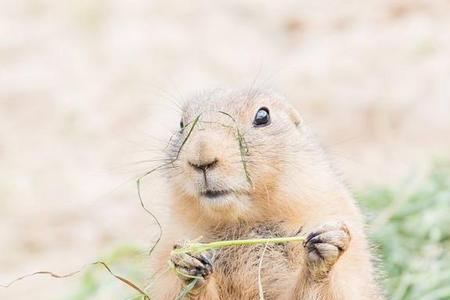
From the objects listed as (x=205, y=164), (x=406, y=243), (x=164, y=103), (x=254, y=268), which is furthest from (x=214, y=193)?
(x=164, y=103)

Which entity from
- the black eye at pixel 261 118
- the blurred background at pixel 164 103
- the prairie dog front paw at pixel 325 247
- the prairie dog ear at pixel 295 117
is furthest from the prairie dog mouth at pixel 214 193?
the blurred background at pixel 164 103

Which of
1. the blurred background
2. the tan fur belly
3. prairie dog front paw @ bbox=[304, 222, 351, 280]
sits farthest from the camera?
the blurred background

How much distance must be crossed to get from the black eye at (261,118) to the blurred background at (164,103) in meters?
2.13

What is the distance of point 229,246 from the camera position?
477cm

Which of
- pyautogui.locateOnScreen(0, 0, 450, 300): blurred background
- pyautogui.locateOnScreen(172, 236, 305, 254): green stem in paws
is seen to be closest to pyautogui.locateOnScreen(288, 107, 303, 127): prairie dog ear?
pyautogui.locateOnScreen(172, 236, 305, 254): green stem in paws

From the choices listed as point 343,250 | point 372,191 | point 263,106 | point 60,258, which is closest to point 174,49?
point 60,258

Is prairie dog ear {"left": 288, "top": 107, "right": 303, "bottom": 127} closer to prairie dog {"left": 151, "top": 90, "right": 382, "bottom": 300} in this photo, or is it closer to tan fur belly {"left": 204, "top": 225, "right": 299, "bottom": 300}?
prairie dog {"left": 151, "top": 90, "right": 382, "bottom": 300}

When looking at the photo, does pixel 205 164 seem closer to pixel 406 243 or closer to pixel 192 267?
pixel 192 267

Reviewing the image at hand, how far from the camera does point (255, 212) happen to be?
15.4 ft

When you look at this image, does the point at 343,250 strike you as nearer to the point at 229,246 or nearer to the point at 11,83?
the point at 229,246

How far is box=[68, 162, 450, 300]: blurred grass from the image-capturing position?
21.3 ft

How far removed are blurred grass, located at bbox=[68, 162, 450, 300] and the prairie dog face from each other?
1.76 m

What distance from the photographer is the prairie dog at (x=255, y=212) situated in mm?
4453

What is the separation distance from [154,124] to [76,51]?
5.94 ft
